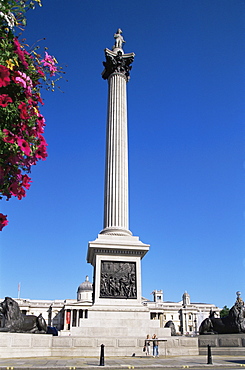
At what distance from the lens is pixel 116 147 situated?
29531 mm

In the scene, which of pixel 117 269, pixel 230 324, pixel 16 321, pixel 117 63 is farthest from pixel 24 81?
pixel 117 63

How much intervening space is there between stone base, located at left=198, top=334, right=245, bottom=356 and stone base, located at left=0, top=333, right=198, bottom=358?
1.60 m

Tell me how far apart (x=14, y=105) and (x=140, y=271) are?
21.5 meters

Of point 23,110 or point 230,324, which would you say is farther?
point 230,324

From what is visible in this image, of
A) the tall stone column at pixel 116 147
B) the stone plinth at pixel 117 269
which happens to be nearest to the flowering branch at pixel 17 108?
the stone plinth at pixel 117 269

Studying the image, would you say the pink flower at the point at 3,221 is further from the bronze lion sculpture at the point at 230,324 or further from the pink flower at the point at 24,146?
the bronze lion sculpture at the point at 230,324

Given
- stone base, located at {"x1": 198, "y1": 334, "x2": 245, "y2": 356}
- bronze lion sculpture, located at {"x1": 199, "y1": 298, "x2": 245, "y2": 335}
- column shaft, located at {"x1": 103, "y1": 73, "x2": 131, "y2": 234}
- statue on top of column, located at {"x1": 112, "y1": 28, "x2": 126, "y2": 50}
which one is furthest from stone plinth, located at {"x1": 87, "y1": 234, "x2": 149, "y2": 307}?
statue on top of column, located at {"x1": 112, "y1": 28, "x2": 126, "y2": 50}

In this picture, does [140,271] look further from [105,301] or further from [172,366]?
[172,366]

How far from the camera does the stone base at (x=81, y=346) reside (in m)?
19.5

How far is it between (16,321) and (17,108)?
18820 mm

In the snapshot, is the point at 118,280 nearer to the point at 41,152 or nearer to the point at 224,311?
the point at 41,152

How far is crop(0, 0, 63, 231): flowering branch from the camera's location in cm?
477

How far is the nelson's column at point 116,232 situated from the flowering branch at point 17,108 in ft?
65.1

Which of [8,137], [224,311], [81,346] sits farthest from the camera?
[224,311]
